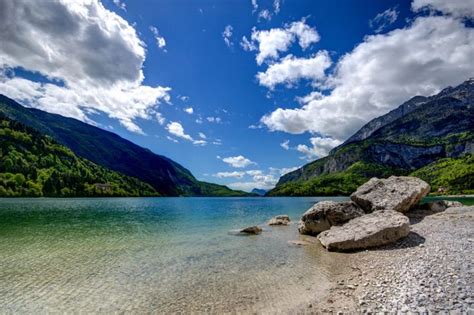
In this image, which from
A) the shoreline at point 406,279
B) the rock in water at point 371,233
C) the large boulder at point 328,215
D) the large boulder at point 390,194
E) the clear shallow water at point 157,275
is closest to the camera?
the shoreline at point 406,279

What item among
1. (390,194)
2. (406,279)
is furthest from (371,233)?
(390,194)

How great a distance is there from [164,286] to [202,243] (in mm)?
14551

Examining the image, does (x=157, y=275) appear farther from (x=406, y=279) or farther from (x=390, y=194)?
(x=390, y=194)

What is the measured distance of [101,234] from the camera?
3694 cm

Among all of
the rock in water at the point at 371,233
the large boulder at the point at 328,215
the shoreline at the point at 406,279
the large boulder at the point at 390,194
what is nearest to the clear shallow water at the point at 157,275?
the shoreline at the point at 406,279

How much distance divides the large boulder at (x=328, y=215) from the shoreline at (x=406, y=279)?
1049 centimetres

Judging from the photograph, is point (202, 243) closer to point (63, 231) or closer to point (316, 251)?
point (316, 251)

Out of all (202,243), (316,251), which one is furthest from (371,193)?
(202,243)

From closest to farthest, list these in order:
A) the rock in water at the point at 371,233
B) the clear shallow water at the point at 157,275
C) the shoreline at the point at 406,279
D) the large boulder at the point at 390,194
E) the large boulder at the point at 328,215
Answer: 1. the shoreline at the point at 406,279
2. the clear shallow water at the point at 157,275
3. the rock in water at the point at 371,233
4. the large boulder at the point at 328,215
5. the large boulder at the point at 390,194

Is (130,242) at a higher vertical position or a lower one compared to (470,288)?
lower

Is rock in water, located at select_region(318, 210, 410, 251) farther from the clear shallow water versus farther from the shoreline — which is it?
the clear shallow water

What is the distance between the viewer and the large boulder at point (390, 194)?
3528cm

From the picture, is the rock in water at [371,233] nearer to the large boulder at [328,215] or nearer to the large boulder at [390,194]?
the large boulder at [328,215]

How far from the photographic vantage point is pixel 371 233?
24531 mm
